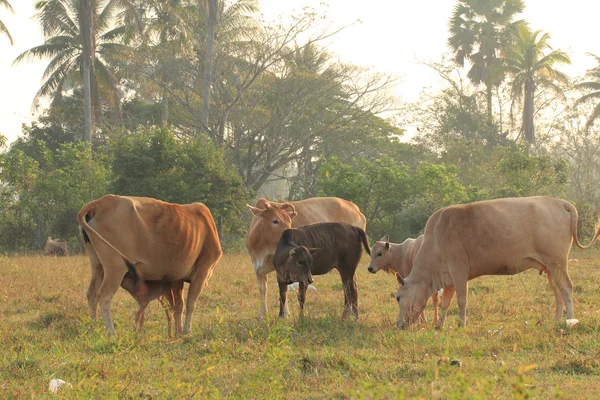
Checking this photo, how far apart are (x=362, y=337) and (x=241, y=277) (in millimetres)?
6327

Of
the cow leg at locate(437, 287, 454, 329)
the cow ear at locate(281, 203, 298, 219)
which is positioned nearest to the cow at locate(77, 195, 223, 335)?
the cow ear at locate(281, 203, 298, 219)

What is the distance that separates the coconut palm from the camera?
3725 cm

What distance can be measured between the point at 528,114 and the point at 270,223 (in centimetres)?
3041

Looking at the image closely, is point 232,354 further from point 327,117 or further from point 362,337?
point 327,117

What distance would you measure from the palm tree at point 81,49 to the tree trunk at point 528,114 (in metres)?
20.7

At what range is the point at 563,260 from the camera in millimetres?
8102

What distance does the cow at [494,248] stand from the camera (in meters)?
8.09

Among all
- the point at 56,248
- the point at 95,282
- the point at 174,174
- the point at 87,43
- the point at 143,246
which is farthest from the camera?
the point at 87,43

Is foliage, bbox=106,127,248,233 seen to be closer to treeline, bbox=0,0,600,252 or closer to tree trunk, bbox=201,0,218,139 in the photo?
treeline, bbox=0,0,600,252

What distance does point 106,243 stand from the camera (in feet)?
24.2

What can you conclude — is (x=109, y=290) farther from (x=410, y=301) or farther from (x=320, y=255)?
(x=410, y=301)

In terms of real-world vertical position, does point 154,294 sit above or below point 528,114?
below

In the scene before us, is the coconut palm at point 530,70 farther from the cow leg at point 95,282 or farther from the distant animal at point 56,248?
the cow leg at point 95,282

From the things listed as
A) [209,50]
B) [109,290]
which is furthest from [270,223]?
[209,50]
